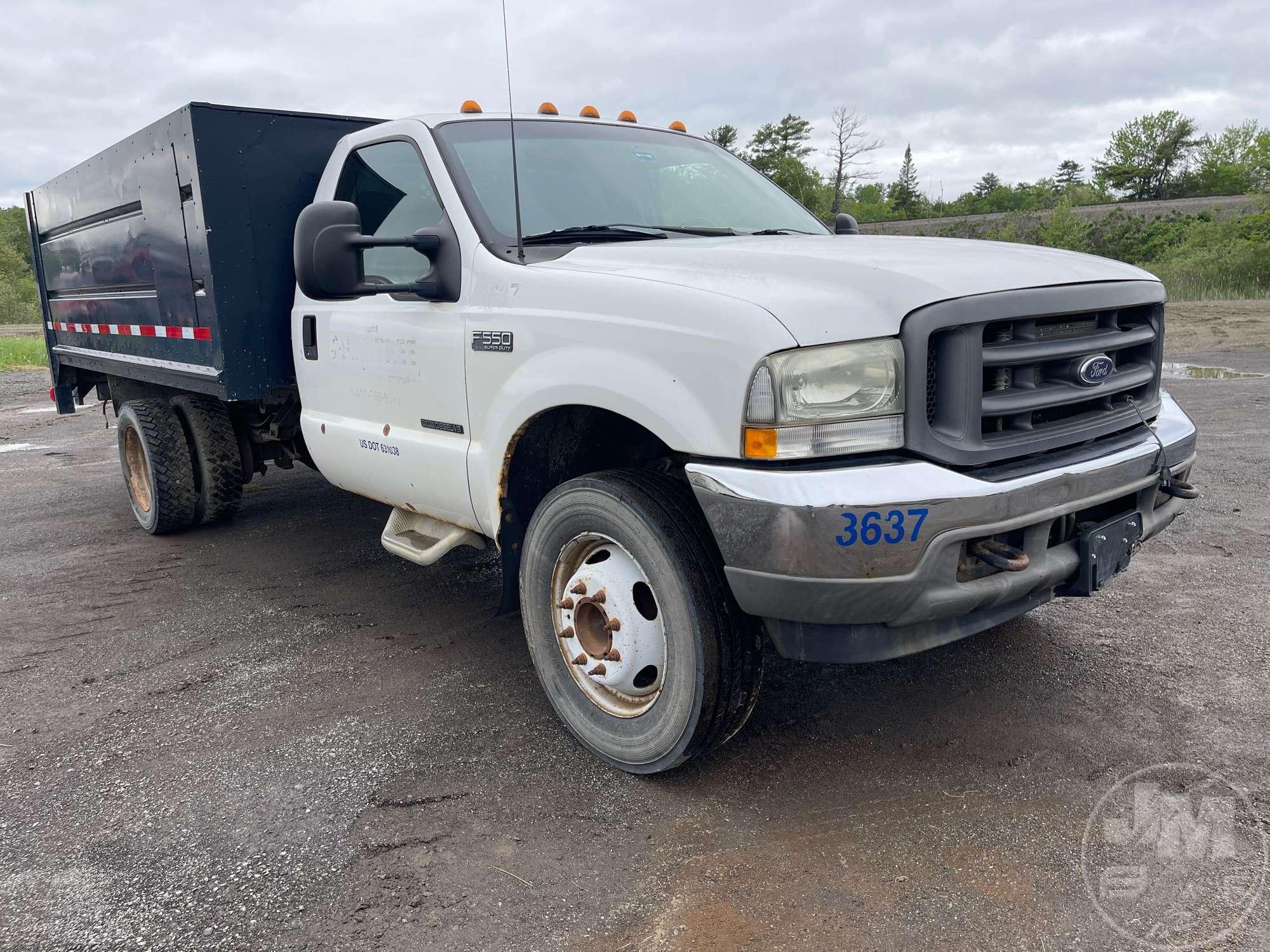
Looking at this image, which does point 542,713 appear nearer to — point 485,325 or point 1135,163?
point 485,325

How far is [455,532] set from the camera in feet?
12.2

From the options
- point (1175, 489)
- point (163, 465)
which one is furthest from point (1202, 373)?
point (163, 465)

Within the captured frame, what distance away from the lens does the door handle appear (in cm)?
425

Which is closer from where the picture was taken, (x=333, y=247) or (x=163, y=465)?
(x=333, y=247)

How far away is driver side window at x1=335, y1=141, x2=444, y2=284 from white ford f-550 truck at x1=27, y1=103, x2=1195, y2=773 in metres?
0.02

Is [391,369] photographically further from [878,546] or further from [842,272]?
[878,546]

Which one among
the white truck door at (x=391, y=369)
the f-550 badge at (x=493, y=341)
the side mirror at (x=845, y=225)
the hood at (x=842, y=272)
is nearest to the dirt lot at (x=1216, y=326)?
the side mirror at (x=845, y=225)

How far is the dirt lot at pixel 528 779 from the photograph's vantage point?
226cm

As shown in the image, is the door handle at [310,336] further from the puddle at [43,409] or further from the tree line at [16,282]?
the tree line at [16,282]

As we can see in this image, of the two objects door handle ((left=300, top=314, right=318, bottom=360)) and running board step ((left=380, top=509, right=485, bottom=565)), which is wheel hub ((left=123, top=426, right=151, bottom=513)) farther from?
running board step ((left=380, top=509, right=485, bottom=565))

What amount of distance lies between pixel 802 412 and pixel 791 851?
3.82 feet

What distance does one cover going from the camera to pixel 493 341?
10.3 feet

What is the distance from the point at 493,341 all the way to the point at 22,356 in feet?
89.1

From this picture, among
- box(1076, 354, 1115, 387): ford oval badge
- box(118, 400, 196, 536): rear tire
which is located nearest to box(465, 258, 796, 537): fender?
box(1076, 354, 1115, 387): ford oval badge
